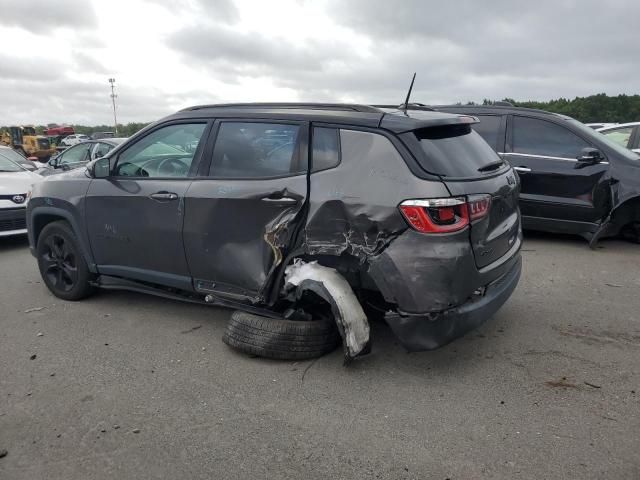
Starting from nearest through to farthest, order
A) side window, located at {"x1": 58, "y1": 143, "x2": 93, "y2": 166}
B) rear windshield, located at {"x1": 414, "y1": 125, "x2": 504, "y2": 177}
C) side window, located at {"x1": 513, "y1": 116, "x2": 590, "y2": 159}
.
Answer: rear windshield, located at {"x1": 414, "y1": 125, "x2": 504, "y2": 177}, side window, located at {"x1": 513, "y1": 116, "x2": 590, "y2": 159}, side window, located at {"x1": 58, "y1": 143, "x2": 93, "y2": 166}

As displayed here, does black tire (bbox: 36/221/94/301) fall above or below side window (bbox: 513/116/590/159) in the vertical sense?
below

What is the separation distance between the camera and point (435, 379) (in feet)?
11.5

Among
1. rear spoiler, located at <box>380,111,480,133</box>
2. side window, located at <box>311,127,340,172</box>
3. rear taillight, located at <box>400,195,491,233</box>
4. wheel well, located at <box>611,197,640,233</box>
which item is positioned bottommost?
wheel well, located at <box>611,197,640,233</box>

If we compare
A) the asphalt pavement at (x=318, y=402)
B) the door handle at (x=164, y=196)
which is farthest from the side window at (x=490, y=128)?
the door handle at (x=164, y=196)

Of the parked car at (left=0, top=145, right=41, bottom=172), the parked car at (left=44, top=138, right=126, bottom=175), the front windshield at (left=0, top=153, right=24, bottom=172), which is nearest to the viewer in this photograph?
the front windshield at (left=0, top=153, right=24, bottom=172)

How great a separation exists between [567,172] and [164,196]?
5061 millimetres

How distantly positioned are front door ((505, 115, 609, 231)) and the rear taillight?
160 inches

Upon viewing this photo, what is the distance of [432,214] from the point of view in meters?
3.15

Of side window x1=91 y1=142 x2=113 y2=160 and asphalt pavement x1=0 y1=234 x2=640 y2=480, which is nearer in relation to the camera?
asphalt pavement x1=0 y1=234 x2=640 y2=480

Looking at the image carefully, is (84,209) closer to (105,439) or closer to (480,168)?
(105,439)

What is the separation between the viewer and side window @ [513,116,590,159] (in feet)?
22.0

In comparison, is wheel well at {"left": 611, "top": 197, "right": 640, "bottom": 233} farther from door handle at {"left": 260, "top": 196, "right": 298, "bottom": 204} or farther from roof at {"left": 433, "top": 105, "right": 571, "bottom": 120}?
door handle at {"left": 260, "top": 196, "right": 298, "bottom": 204}

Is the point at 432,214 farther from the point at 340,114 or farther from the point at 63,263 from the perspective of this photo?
the point at 63,263

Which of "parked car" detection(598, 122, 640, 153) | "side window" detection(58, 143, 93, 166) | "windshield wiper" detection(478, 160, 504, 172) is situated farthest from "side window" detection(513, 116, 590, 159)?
"side window" detection(58, 143, 93, 166)
